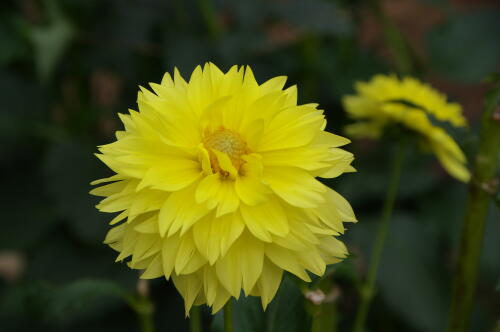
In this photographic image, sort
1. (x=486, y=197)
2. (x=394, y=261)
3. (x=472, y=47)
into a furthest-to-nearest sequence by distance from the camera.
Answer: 1. (x=472, y=47)
2. (x=394, y=261)
3. (x=486, y=197)

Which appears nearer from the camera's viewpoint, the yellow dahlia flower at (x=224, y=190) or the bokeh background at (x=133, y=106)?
the yellow dahlia flower at (x=224, y=190)

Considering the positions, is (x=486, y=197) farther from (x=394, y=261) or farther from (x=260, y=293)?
(x=394, y=261)

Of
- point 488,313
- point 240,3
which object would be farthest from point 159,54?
point 488,313

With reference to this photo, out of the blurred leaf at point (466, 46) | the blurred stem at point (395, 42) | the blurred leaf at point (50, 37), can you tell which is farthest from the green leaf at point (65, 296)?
the blurred leaf at point (466, 46)

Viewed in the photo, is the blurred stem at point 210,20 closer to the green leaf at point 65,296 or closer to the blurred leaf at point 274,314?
the green leaf at point 65,296

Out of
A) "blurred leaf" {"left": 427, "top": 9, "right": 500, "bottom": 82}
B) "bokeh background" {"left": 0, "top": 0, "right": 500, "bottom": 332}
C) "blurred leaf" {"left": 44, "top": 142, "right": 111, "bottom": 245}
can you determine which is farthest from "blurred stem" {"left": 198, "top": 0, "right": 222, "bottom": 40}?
"blurred leaf" {"left": 427, "top": 9, "right": 500, "bottom": 82}

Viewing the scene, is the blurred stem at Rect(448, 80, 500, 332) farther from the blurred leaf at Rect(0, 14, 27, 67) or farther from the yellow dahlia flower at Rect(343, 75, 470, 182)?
the blurred leaf at Rect(0, 14, 27, 67)
